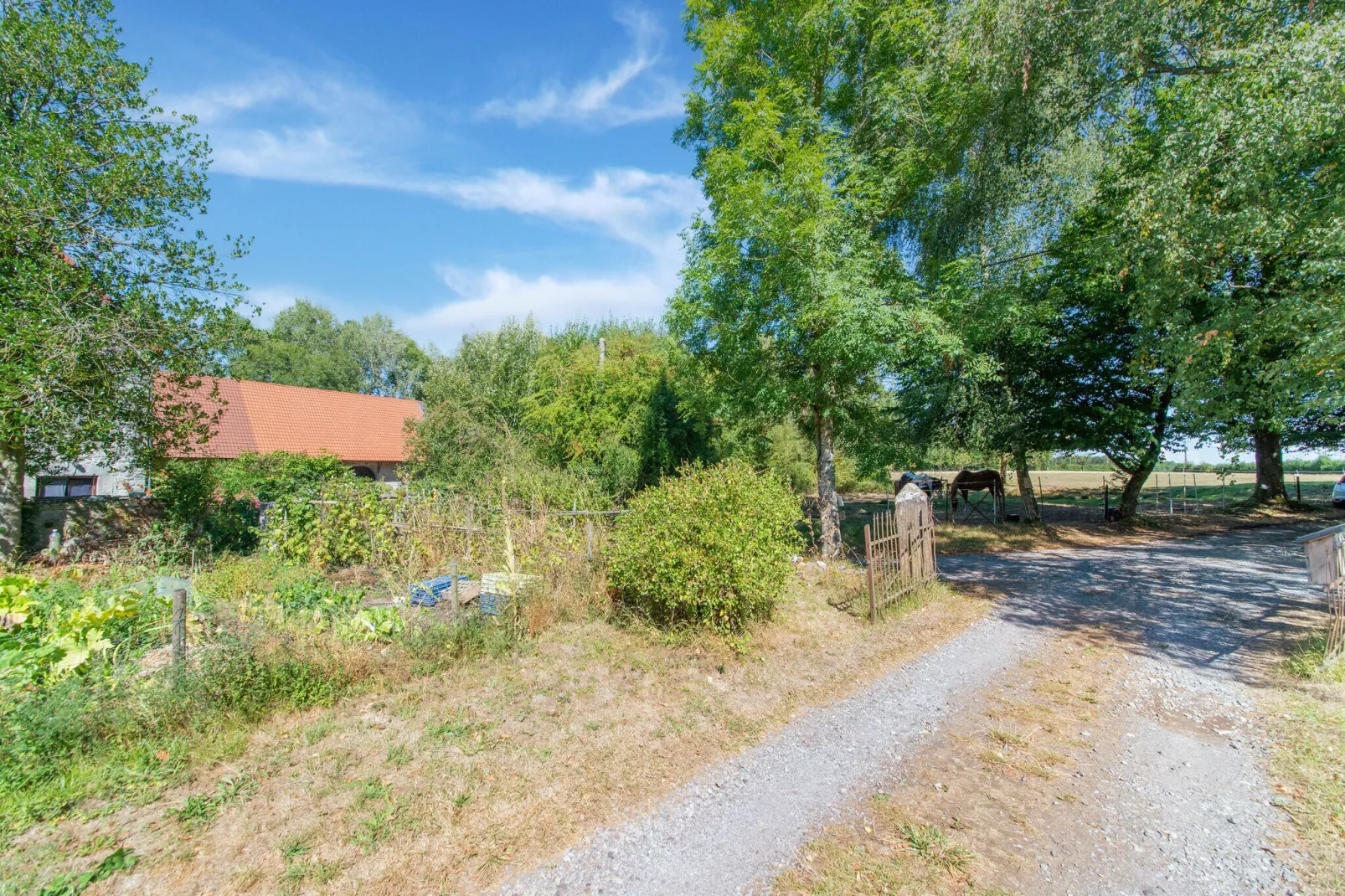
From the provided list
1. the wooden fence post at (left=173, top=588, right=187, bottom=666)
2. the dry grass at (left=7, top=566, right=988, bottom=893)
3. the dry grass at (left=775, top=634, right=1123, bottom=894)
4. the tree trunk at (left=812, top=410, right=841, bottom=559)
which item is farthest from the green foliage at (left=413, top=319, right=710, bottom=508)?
the dry grass at (left=775, top=634, right=1123, bottom=894)

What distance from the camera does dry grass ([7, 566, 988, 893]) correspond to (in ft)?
10.2

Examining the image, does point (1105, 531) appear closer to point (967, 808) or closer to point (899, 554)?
point (899, 554)

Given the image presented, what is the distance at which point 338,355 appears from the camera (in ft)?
148

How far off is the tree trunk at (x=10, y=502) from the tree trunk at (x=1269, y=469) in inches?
1274

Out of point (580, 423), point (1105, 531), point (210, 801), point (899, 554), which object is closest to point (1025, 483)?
point (1105, 531)

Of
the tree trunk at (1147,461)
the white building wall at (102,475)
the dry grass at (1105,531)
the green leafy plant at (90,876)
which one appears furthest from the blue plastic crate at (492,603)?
the tree trunk at (1147,461)

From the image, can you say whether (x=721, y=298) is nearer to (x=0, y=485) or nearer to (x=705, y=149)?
(x=705, y=149)

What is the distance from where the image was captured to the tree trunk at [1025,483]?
17.0 meters

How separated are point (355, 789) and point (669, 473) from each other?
1337 cm

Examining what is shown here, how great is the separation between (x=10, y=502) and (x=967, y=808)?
13.7 m

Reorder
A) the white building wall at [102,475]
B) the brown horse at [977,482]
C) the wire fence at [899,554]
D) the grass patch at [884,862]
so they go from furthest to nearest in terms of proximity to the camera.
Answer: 1. the brown horse at [977,482]
2. the white building wall at [102,475]
3. the wire fence at [899,554]
4. the grass patch at [884,862]

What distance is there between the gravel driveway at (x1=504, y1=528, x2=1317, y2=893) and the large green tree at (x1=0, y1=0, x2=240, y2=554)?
1003cm

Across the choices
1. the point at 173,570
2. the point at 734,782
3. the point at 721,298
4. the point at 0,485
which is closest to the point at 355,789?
the point at 734,782

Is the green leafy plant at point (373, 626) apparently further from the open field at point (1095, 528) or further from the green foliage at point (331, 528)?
the open field at point (1095, 528)
